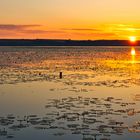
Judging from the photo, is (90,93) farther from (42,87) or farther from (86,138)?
(86,138)

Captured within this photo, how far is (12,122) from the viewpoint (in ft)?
57.3

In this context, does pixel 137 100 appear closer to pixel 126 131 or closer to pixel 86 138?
pixel 126 131

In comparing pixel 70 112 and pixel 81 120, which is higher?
pixel 70 112

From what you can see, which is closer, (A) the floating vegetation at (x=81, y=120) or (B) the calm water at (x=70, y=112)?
(B) the calm water at (x=70, y=112)

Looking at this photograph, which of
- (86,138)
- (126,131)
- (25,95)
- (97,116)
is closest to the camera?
(86,138)

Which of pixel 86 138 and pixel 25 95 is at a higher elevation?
pixel 25 95

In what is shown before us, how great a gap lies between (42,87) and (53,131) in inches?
565

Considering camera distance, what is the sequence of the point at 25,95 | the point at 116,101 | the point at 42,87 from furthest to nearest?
the point at 42,87 → the point at 25,95 → the point at 116,101

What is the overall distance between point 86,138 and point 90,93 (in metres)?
12.0

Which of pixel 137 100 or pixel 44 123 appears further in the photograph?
pixel 137 100

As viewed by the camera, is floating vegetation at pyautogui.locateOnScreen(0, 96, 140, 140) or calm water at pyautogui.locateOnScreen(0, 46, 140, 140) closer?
calm water at pyautogui.locateOnScreen(0, 46, 140, 140)

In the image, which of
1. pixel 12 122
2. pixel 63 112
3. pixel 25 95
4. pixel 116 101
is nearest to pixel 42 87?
pixel 25 95

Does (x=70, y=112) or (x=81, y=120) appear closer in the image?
(x=81, y=120)

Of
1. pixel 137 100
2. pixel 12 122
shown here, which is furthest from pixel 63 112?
pixel 137 100
